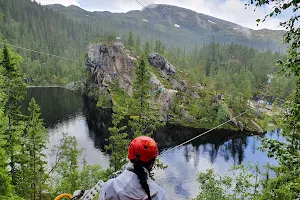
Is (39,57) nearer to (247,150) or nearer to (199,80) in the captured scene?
(199,80)

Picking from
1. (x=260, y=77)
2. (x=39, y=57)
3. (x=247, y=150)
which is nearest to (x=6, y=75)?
(x=247, y=150)

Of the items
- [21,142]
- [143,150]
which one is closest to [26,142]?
[21,142]

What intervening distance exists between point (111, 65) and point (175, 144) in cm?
4482

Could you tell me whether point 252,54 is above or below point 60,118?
above

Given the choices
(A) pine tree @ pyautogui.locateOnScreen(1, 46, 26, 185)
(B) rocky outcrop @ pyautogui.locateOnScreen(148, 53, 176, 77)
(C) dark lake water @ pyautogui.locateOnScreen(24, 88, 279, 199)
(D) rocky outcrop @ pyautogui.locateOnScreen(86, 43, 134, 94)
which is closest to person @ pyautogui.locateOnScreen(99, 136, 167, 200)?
(A) pine tree @ pyautogui.locateOnScreen(1, 46, 26, 185)

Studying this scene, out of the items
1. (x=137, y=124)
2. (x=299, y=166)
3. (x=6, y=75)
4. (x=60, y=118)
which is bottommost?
(x=60, y=118)

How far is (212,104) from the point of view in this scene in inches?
2675

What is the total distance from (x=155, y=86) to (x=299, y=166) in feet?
227

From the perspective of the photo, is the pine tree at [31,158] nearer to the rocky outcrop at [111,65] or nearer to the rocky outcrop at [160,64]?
the rocky outcrop at [111,65]

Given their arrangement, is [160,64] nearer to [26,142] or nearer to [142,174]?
[26,142]

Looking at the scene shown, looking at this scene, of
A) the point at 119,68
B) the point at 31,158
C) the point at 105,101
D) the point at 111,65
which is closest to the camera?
the point at 31,158

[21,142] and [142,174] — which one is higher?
[142,174]

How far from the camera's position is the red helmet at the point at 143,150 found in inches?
122

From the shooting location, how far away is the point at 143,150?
122 inches
